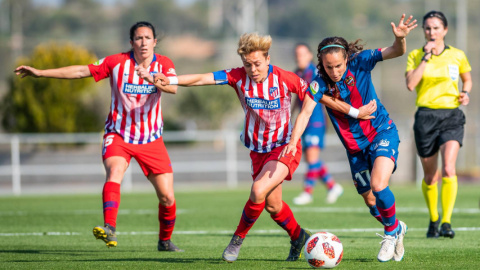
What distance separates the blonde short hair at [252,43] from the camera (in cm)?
629

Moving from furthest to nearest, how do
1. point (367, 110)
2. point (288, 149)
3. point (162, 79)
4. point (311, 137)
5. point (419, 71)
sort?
point (311, 137) < point (419, 71) < point (367, 110) < point (162, 79) < point (288, 149)

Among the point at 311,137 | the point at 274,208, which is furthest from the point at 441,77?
the point at 311,137

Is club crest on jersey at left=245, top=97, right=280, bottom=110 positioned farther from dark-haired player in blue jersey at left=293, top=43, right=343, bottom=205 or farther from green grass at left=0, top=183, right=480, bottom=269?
dark-haired player in blue jersey at left=293, top=43, right=343, bottom=205

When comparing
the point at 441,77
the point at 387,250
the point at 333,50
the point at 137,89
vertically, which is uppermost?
the point at 333,50

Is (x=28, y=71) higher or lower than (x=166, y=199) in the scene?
higher

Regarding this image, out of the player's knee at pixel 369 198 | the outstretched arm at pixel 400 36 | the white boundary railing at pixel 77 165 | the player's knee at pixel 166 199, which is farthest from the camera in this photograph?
the white boundary railing at pixel 77 165

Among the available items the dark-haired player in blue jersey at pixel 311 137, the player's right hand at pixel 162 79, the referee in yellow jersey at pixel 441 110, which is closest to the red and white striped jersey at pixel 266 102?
the player's right hand at pixel 162 79

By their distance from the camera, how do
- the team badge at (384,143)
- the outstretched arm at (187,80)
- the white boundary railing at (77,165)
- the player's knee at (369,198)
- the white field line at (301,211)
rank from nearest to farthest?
1. the outstretched arm at (187,80)
2. the team badge at (384,143)
3. the player's knee at (369,198)
4. the white field line at (301,211)
5. the white boundary railing at (77,165)

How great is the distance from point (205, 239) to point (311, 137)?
483cm

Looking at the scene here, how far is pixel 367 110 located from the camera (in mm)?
6566

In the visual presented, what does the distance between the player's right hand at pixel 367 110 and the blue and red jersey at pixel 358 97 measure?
0.17 ft

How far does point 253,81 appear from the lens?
6559 mm

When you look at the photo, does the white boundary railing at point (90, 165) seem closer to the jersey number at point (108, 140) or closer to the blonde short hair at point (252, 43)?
the jersey number at point (108, 140)

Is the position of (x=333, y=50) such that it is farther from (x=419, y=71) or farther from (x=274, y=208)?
(x=419, y=71)
